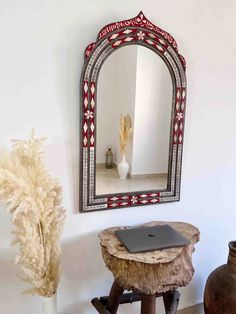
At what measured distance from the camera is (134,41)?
1.66 metres

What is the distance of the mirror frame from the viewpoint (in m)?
1.60

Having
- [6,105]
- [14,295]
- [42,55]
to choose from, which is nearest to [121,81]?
[42,55]

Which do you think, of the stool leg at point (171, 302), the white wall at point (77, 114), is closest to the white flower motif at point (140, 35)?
the white wall at point (77, 114)

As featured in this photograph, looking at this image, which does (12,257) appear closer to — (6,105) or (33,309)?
(33,309)

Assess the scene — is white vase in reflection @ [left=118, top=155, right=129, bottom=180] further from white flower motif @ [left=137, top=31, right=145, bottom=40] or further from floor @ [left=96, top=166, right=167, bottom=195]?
white flower motif @ [left=137, top=31, right=145, bottom=40]

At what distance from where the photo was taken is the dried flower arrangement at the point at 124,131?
175 centimetres

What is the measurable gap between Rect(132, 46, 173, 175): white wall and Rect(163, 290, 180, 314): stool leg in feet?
2.29

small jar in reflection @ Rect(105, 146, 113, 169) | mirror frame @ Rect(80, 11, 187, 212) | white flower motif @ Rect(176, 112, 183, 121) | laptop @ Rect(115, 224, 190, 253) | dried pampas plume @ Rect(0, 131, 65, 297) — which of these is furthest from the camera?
white flower motif @ Rect(176, 112, 183, 121)

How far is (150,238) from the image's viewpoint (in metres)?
1.56

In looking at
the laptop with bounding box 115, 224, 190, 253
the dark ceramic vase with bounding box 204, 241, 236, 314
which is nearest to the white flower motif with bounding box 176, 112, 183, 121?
the laptop with bounding box 115, 224, 190, 253

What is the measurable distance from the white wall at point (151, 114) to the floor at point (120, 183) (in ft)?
0.16

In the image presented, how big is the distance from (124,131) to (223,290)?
107 cm

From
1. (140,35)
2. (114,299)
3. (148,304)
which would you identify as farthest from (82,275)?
(140,35)

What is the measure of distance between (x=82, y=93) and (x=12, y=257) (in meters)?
0.93
